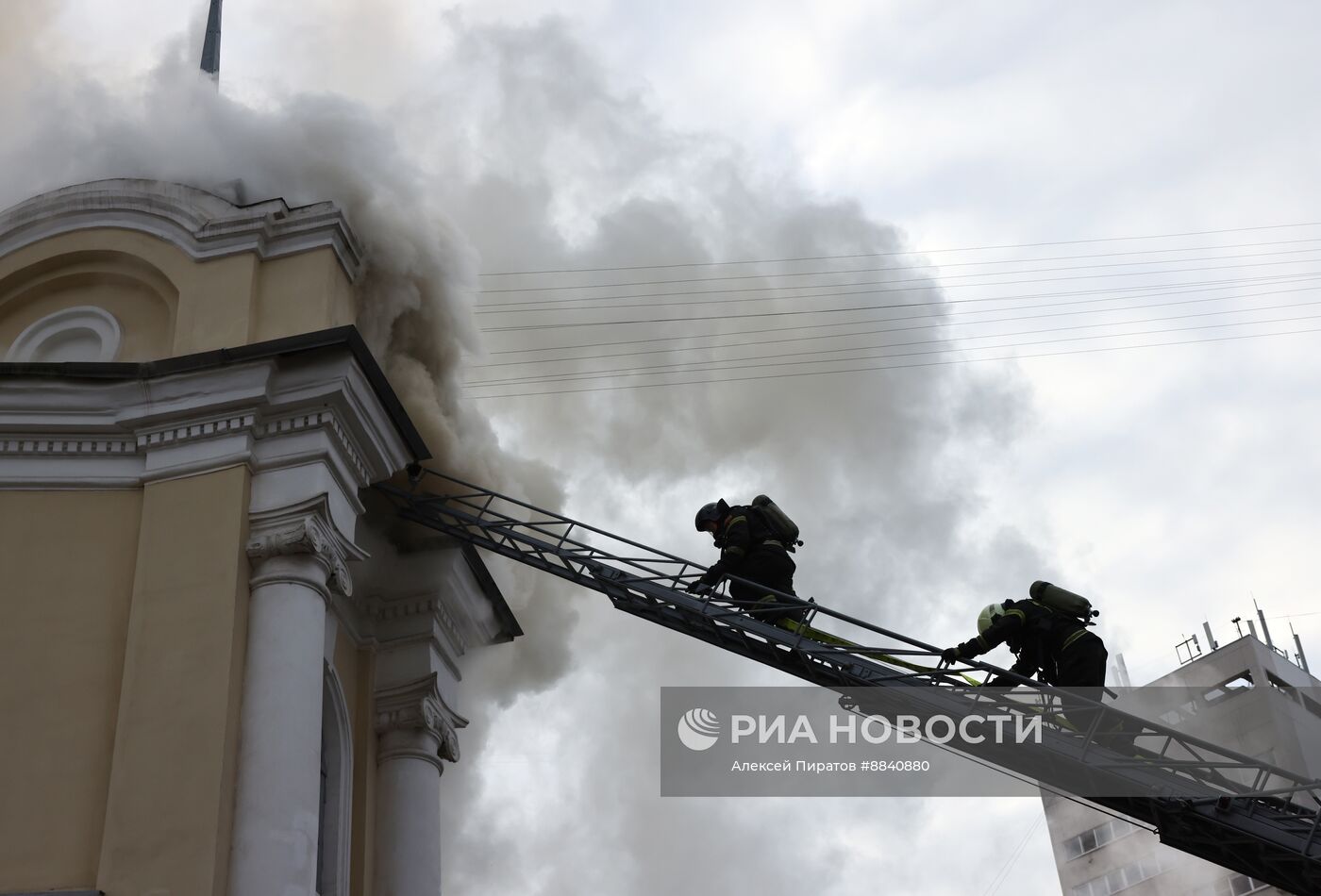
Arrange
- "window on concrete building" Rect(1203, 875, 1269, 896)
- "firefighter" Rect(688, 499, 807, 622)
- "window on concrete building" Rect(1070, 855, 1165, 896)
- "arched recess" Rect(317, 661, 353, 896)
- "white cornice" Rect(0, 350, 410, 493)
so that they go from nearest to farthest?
1. "white cornice" Rect(0, 350, 410, 493)
2. "arched recess" Rect(317, 661, 353, 896)
3. "firefighter" Rect(688, 499, 807, 622)
4. "window on concrete building" Rect(1203, 875, 1269, 896)
5. "window on concrete building" Rect(1070, 855, 1165, 896)

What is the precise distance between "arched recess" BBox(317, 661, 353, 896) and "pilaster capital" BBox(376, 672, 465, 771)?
29.2 inches

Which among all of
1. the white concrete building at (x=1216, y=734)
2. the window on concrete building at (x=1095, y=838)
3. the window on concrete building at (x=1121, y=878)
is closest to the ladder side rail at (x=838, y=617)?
the white concrete building at (x=1216, y=734)

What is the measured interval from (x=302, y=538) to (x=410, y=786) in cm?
407

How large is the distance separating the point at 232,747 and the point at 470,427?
6579 mm

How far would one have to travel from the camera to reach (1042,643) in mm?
13195

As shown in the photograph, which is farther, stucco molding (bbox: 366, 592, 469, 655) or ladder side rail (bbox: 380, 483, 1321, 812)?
stucco molding (bbox: 366, 592, 469, 655)

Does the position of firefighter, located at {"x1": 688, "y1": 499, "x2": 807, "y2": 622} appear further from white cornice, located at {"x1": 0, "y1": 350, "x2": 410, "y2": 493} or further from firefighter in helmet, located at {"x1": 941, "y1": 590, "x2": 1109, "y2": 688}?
white cornice, located at {"x1": 0, "y1": 350, "x2": 410, "y2": 493}

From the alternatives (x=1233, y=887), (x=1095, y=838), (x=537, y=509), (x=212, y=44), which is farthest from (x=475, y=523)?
(x=1095, y=838)

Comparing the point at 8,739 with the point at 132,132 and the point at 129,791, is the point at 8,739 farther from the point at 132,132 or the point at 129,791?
the point at 132,132

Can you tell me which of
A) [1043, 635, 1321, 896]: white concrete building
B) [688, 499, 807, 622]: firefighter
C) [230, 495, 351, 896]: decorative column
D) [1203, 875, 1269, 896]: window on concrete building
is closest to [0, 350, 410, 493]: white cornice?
[230, 495, 351, 896]: decorative column

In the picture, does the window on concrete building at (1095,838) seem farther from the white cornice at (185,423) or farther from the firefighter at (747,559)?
the white cornice at (185,423)

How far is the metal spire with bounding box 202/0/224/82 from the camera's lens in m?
20.6

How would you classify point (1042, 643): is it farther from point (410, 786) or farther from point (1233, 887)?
point (1233, 887)

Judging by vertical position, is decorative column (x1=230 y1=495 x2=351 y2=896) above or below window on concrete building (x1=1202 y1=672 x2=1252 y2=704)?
below
